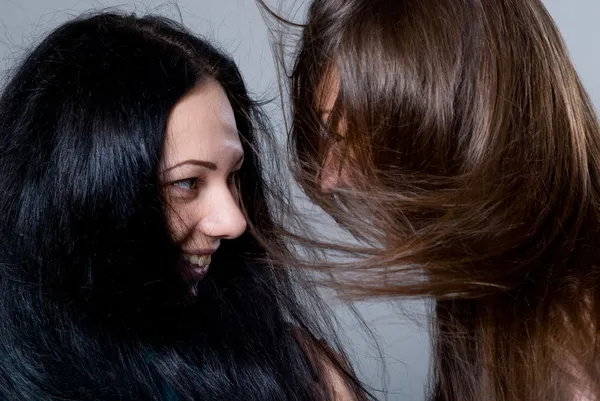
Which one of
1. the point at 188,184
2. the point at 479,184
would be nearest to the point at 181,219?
the point at 188,184

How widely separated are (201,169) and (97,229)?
5.2 inches

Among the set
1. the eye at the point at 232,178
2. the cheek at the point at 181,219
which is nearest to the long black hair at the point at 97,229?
the cheek at the point at 181,219

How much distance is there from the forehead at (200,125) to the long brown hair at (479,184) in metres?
0.13

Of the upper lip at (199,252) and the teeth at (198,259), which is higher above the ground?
the upper lip at (199,252)

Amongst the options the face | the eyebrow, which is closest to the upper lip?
the face

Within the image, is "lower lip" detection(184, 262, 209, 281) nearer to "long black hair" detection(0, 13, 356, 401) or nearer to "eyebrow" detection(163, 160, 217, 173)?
"long black hair" detection(0, 13, 356, 401)

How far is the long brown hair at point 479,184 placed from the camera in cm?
91

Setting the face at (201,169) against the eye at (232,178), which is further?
the eye at (232,178)

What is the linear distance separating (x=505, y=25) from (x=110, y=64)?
1.45 ft

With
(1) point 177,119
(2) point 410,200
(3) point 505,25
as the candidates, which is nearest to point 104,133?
(1) point 177,119

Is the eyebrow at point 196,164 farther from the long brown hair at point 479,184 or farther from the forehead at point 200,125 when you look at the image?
the long brown hair at point 479,184

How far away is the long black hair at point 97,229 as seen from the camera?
921 mm

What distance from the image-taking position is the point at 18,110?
98cm

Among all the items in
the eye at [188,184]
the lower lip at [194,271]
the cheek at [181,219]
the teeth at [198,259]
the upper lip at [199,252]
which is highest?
the eye at [188,184]
